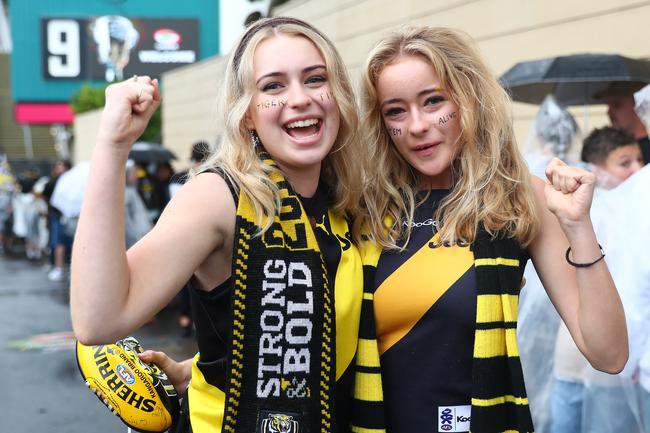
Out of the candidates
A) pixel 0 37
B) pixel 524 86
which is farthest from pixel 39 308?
pixel 0 37

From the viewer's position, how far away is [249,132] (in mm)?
2039

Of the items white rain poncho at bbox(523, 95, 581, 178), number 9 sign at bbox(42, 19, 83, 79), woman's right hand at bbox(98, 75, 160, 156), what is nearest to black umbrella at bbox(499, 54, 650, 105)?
white rain poncho at bbox(523, 95, 581, 178)

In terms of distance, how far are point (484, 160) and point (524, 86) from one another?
366cm

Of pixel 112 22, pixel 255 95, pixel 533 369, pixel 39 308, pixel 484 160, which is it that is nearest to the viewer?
pixel 255 95

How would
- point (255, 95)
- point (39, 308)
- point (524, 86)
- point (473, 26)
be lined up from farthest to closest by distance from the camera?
1. point (39, 308)
2. point (473, 26)
3. point (524, 86)
4. point (255, 95)

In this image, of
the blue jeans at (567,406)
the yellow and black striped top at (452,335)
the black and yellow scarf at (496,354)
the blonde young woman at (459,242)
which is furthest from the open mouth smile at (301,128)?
the blue jeans at (567,406)

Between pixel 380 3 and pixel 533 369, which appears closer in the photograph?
pixel 533 369

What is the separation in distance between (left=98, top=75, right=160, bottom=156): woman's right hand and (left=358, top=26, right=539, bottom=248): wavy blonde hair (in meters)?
0.83

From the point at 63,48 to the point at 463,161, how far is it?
164 feet

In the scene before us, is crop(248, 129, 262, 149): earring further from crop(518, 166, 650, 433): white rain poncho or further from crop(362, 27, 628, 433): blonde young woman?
crop(518, 166, 650, 433): white rain poncho

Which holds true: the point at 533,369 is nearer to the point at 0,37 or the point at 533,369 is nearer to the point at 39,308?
the point at 39,308

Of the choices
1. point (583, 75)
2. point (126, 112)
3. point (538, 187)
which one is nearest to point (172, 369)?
point (126, 112)

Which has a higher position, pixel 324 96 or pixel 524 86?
pixel 524 86

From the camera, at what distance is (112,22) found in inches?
1891
